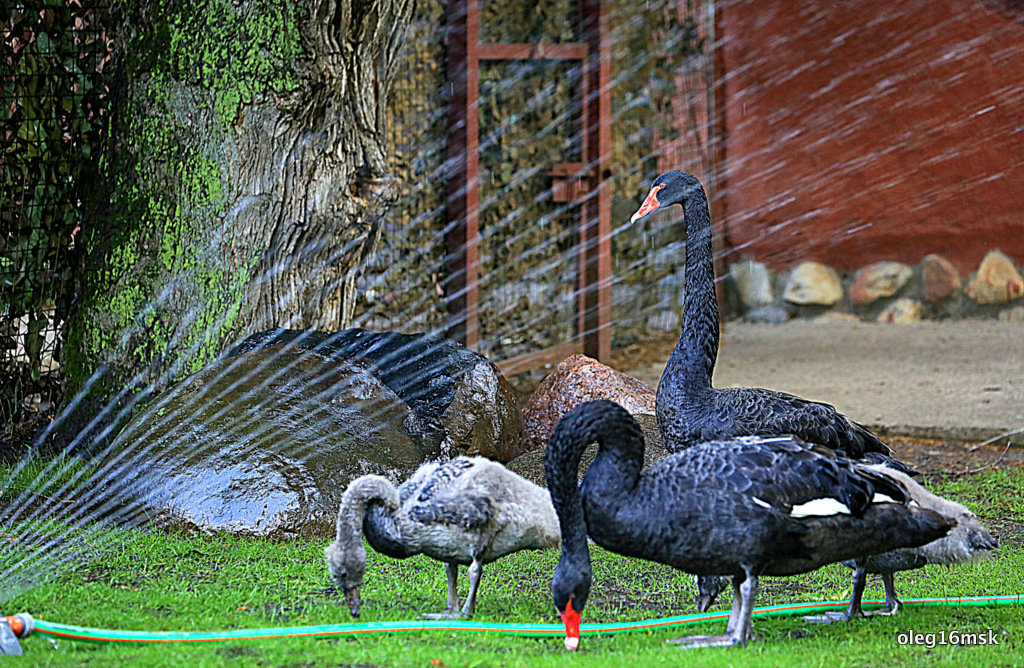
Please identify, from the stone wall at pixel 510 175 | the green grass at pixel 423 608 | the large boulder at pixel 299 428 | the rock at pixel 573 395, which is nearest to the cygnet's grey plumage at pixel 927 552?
the green grass at pixel 423 608

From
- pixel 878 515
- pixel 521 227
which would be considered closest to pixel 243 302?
pixel 521 227

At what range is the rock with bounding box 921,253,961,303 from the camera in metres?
11.2

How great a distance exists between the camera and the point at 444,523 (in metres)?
3.74

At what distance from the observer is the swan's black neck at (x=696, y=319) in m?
4.62

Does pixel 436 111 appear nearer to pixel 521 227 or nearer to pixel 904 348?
pixel 521 227

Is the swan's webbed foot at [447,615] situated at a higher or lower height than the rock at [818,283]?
lower

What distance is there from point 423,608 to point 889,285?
854cm

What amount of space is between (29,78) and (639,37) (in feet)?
19.9

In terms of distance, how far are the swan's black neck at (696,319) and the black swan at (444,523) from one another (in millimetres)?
973

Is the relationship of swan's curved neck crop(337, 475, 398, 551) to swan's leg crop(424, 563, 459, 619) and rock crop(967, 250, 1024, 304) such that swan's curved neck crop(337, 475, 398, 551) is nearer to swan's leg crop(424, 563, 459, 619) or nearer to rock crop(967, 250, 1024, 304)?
swan's leg crop(424, 563, 459, 619)

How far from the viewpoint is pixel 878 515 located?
11.8 ft

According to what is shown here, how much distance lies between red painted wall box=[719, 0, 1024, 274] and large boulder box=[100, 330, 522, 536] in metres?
6.26

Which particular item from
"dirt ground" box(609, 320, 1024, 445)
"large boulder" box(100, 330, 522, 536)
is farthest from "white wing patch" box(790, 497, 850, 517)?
"dirt ground" box(609, 320, 1024, 445)

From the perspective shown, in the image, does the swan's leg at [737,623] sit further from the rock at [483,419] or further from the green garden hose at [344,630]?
the rock at [483,419]
